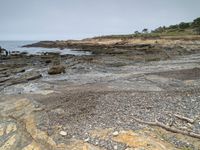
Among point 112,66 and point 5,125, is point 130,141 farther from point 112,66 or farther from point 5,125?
point 112,66

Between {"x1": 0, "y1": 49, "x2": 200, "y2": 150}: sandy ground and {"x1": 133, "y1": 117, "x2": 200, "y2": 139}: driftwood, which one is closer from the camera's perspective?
{"x1": 0, "y1": 49, "x2": 200, "y2": 150}: sandy ground

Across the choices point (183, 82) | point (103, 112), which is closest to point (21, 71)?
point (183, 82)

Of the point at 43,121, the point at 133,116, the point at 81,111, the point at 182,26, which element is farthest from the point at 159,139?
the point at 182,26

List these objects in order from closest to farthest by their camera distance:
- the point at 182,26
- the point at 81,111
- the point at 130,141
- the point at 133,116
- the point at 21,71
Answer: the point at 130,141 < the point at 133,116 < the point at 81,111 < the point at 21,71 < the point at 182,26

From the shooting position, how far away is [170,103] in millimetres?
13039

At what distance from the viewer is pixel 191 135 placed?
32.5 feet

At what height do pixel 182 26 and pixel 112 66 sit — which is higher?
pixel 182 26

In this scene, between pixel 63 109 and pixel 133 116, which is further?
pixel 63 109

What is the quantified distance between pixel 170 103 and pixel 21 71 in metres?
21.2

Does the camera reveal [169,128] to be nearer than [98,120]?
Yes

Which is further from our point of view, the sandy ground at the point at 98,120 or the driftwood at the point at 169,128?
the driftwood at the point at 169,128

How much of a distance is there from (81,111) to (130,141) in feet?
11.4

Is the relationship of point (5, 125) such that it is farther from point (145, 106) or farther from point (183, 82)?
point (183, 82)

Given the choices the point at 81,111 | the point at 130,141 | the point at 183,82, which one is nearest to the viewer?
the point at 130,141
